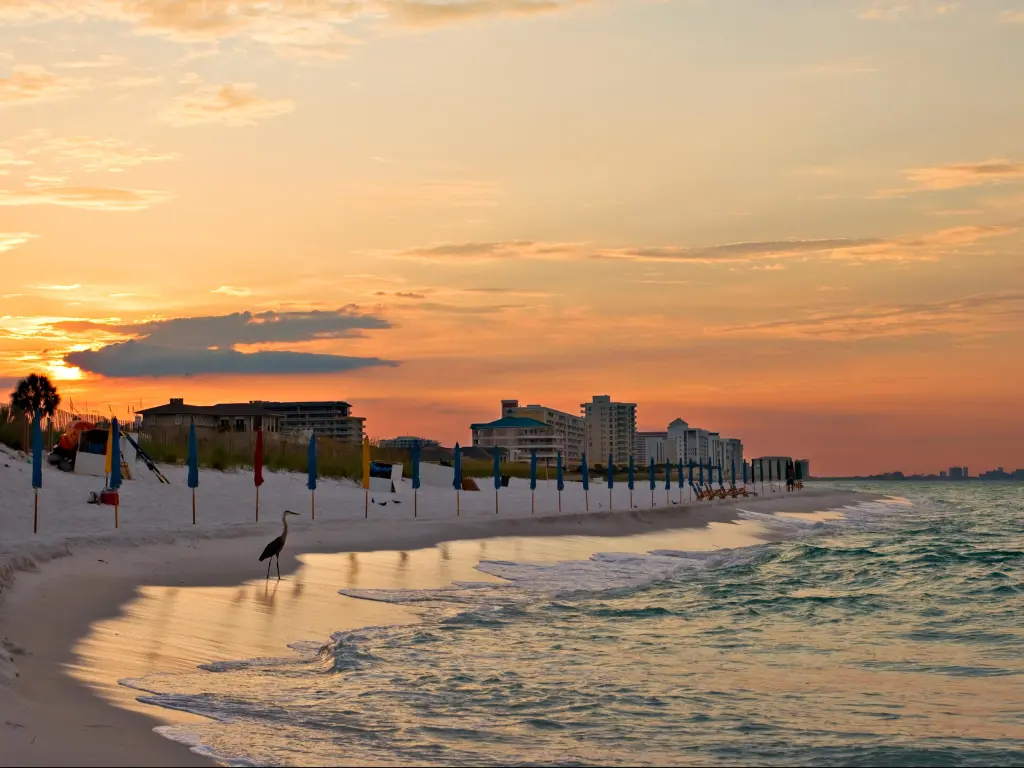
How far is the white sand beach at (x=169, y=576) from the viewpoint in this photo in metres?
9.64

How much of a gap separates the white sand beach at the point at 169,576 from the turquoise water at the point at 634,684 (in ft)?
2.61

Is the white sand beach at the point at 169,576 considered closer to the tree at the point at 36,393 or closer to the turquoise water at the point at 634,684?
the turquoise water at the point at 634,684

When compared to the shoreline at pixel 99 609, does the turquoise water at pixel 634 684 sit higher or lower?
lower

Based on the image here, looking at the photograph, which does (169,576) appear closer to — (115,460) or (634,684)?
(634,684)

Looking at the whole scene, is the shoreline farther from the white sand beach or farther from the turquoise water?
the turquoise water

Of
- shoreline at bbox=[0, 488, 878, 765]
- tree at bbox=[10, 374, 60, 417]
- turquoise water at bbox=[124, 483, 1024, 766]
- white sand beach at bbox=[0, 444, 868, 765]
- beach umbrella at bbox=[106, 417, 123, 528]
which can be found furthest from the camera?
tree at bbox=[10, 374, 60, 417]

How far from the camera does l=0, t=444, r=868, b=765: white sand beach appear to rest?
9641 mm

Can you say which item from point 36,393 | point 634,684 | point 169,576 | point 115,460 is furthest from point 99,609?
point 36,393

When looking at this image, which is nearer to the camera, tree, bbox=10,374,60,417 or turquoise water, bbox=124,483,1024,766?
turquoise water, bbox=124,483,1024,766

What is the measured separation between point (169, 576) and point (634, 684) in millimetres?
11495

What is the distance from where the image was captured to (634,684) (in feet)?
43.3

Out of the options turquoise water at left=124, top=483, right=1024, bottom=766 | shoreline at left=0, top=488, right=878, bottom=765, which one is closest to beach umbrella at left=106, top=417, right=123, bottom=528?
shoreline at left=0, top=488, right=878, bottom=765

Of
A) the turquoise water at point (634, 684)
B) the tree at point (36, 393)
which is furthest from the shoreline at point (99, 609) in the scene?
the tree at point (36, 393)

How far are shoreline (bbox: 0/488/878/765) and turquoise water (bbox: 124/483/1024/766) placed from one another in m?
0.64
